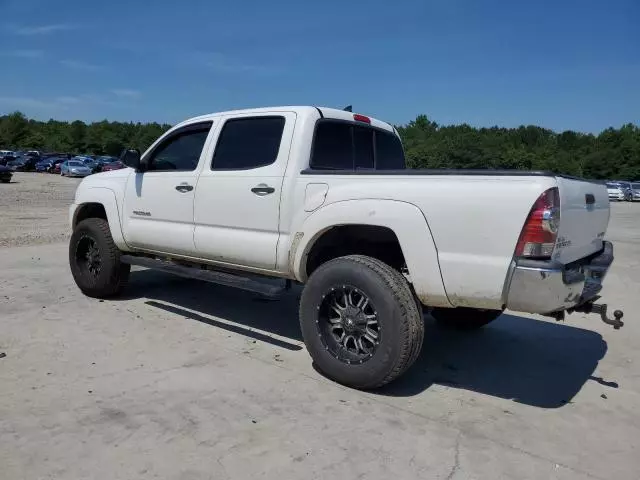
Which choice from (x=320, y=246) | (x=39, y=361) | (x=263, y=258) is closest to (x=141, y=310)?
(x=39, y=361)

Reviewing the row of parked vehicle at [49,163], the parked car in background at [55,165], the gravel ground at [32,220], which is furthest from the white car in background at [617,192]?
the parked car in background at [55,165]

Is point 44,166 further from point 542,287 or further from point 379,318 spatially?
point 542,287

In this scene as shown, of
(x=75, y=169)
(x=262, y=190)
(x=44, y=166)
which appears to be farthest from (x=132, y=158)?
(x=44, y=166)

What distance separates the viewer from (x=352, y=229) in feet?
13.7

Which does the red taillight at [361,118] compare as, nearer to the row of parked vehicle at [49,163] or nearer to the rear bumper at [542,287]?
the rear bumper at [542,287]

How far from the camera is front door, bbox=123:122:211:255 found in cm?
519

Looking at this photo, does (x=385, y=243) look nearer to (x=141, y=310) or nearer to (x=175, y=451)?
(x=175, y=451)

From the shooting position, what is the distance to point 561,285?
329 cm

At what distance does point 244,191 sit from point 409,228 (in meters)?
1.60

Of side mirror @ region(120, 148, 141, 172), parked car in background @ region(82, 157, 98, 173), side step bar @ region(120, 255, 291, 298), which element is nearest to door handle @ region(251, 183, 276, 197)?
side step bar @ region(120, 255, 291, 298)

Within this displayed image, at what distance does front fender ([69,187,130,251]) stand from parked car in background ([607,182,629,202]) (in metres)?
45.2

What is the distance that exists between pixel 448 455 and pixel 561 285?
119cm

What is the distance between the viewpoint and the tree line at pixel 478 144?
2504 inches

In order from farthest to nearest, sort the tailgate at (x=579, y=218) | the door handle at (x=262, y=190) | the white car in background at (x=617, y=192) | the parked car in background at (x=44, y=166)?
the parked car in background at (x=44, y=166) < the white car in background at (x=617, y=192) < the door handle at (x=262, y=190) < the tailgate at (x=579, y=218)
